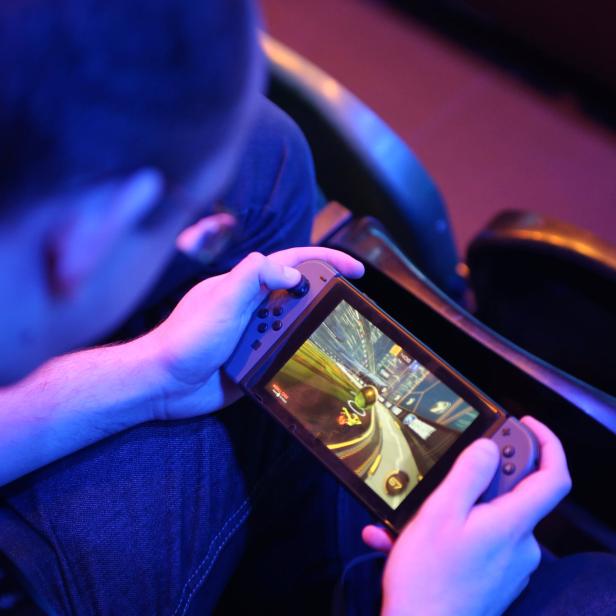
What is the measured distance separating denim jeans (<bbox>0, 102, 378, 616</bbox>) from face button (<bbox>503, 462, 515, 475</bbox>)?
9.2 inches

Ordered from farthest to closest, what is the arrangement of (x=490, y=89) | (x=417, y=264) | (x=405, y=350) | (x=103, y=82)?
(x=490, y=89), (x=417, y=264), (x=405, y=350), (x=103, y=82)

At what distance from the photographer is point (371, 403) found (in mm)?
619

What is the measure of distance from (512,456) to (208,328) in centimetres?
33

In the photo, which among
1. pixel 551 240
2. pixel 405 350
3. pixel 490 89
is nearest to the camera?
pixel 405 350

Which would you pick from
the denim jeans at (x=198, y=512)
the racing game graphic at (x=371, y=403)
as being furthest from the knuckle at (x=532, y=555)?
the denim jeans at (x=198, y=512)

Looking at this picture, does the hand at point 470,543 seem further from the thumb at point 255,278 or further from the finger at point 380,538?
the thumb at point 255,278

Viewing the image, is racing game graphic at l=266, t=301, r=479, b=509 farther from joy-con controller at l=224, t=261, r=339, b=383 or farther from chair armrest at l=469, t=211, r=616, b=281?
chair armrest at l=469, t=211, r=616, b=281

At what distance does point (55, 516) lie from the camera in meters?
0.61

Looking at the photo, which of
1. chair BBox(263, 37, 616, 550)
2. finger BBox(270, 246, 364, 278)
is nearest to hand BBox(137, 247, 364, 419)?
finger BBox(270, 246, 364, 278)

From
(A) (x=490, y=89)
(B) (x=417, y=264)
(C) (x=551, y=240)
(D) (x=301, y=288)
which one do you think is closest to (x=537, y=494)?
(D) (x=301, y=288)

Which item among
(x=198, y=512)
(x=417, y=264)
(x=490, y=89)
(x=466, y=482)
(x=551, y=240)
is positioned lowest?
(x=198, y=512)

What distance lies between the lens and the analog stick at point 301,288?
0.64 metres

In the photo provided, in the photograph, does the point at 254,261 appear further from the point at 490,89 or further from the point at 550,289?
the point at 490,89

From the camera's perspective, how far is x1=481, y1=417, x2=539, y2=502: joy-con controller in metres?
0.54
